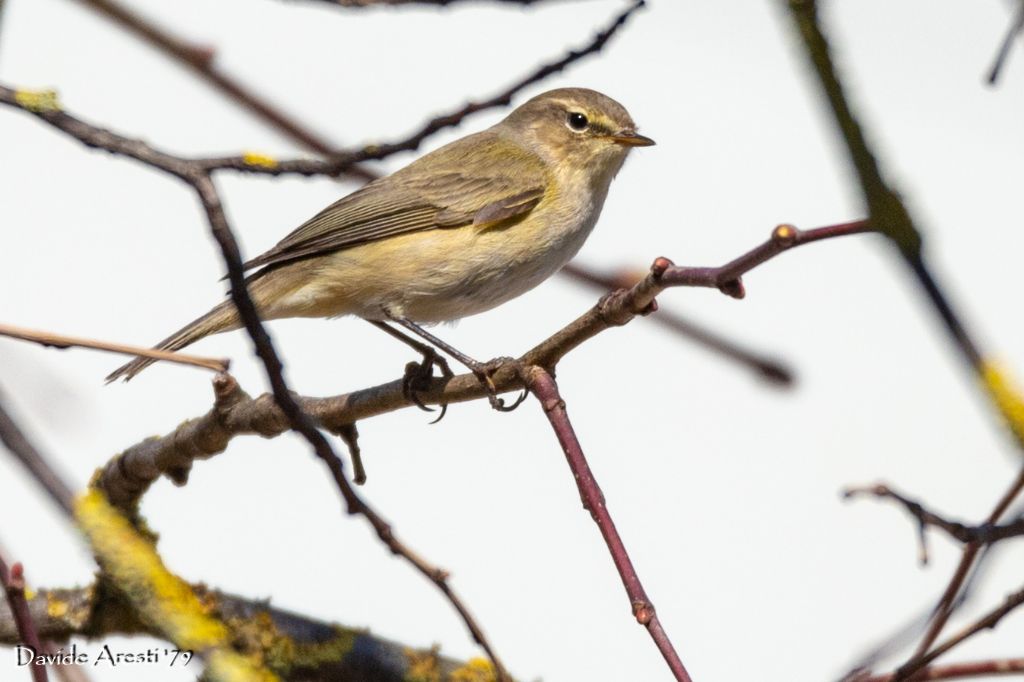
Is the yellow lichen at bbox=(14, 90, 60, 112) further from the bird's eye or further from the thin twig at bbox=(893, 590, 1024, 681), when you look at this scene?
the bird's eye

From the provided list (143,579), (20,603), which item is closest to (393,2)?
(20,603)

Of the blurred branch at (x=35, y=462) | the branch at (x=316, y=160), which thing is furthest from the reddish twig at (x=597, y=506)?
the blurred branch at (x=35, y=462)

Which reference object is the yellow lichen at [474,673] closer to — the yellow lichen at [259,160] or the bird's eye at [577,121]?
the yellow lichen at [259,160]

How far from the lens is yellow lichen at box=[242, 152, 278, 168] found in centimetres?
222

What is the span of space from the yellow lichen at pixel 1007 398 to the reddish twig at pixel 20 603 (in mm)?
1475

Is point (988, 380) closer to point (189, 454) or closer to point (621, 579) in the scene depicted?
point (621, 579)

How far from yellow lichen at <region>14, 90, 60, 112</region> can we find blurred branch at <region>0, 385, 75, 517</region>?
82 centimetres

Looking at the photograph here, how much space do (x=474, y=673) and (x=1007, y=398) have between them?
283cm

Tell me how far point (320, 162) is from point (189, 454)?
1.36 meters

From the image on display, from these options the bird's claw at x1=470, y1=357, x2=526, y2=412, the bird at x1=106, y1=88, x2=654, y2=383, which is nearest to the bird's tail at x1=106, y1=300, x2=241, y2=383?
the bird at x1=106, y1=88, x2=654, y2=383

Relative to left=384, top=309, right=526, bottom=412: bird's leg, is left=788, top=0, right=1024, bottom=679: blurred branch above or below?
below

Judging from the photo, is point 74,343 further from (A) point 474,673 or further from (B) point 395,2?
(A) point 474,673

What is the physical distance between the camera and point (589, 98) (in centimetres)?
538

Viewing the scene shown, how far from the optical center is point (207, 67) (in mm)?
3109
